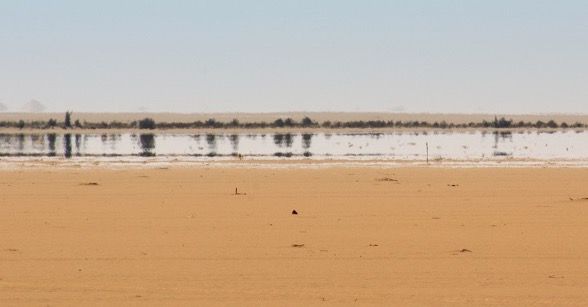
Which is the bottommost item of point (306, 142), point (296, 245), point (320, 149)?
point (306, 142)

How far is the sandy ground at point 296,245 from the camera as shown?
6.43m

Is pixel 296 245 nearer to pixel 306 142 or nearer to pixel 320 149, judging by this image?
pixel 320 149

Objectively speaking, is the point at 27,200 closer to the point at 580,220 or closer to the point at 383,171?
the point at 580,220

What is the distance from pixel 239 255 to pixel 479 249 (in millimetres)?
2096

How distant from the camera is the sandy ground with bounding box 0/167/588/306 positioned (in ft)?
21.1

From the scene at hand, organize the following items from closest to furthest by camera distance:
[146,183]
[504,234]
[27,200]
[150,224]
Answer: [504,234], [150,224], [27,200], [146,183]

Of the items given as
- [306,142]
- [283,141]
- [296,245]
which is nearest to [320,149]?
[306,142]

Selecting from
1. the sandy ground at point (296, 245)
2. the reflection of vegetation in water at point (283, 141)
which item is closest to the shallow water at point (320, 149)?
the reflection of vegetation in water at point (283, 141)

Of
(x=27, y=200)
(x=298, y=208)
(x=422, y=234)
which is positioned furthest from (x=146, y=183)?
(x=422, y=234)

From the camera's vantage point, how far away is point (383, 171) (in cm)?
1961

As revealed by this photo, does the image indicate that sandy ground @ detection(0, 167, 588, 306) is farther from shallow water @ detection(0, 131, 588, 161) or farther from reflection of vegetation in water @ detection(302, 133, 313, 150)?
reflection of vegetation in water @ detection(302, 133, 313, 150)

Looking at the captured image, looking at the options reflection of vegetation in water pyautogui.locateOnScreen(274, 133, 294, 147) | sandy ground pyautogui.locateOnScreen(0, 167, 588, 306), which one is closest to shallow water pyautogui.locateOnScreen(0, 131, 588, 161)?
reflection of vegetation in water pyautogui.locateOnScreen(274, 133, 294, 147)

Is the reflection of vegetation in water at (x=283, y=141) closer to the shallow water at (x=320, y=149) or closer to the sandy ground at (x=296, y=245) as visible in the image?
the shallow water at (x=320, y=149)

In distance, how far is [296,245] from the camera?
8.47 meters
